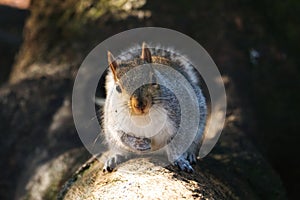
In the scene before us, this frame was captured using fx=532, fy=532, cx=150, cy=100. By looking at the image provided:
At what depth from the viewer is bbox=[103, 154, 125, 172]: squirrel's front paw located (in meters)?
2.63

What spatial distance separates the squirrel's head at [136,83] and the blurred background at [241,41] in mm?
1581

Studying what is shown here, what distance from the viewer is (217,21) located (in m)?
4.45

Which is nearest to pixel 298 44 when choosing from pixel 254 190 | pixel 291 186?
pixel 291 186

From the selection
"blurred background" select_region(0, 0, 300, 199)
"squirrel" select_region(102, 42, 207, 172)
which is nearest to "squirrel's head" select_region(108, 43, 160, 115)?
"squirrel" select_region(102, 42, 207, 172)

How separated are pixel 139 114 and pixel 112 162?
33 cm

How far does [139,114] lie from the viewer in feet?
8.34

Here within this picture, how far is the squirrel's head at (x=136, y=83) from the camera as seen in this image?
252cm

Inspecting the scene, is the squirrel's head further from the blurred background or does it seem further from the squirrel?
the blurred background

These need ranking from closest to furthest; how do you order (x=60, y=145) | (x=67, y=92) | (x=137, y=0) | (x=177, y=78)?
(x=177, y=78), (x=60, y=145), (x=67, y=92), (x=137, y=0)

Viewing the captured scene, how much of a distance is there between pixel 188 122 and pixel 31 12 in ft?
8.49

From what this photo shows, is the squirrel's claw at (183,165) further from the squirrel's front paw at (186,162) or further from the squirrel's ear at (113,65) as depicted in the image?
the squirrel's ear at (113,65)

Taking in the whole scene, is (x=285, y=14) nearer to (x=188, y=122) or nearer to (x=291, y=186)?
(x=291, y=186)

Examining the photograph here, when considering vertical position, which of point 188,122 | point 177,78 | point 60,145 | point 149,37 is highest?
point 149,37

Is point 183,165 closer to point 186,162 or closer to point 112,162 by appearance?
point 186,162
